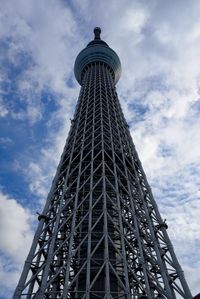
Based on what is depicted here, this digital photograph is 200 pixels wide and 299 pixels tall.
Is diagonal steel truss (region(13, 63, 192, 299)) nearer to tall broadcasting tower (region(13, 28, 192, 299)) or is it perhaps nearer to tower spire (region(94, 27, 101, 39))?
tall broadcasting tower (region(13, 28, 192, 299))

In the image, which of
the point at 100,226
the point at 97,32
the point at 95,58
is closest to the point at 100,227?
the point at 100,226

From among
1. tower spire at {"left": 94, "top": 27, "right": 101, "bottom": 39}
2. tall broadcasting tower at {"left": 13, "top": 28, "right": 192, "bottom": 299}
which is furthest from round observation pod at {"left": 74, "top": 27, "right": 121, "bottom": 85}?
tall broadcasting tower at {"left": 13, "top": 28, "right": 192, "bottom": 299}

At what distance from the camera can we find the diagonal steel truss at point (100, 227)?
20391 millimetres

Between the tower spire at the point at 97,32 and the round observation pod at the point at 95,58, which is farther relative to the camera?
the tower spire at the point at 97,32

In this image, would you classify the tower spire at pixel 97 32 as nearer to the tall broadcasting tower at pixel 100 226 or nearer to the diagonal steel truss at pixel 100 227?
the tall broadcasting tower at pixel 100 226

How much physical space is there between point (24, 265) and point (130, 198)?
34.2 ft

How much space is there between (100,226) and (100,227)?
90mm

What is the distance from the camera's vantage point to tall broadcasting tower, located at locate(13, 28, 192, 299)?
20406 mm

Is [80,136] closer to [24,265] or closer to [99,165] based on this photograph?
[99,165]

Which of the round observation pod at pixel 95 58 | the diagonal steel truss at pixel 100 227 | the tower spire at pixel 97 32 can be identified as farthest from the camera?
the tower spire at pixel 97 32

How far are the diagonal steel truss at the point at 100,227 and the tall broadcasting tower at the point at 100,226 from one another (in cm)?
6

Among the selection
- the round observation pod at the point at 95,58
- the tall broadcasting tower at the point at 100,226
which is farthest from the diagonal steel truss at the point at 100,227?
the round observation pod at the point at 95,58

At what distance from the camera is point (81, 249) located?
24.1m

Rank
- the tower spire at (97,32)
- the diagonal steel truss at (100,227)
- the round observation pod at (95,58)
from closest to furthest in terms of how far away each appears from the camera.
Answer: the diagonal steel truss at (100,227)
the round observation pod at (95,58)
the tower spire at (97,32)
